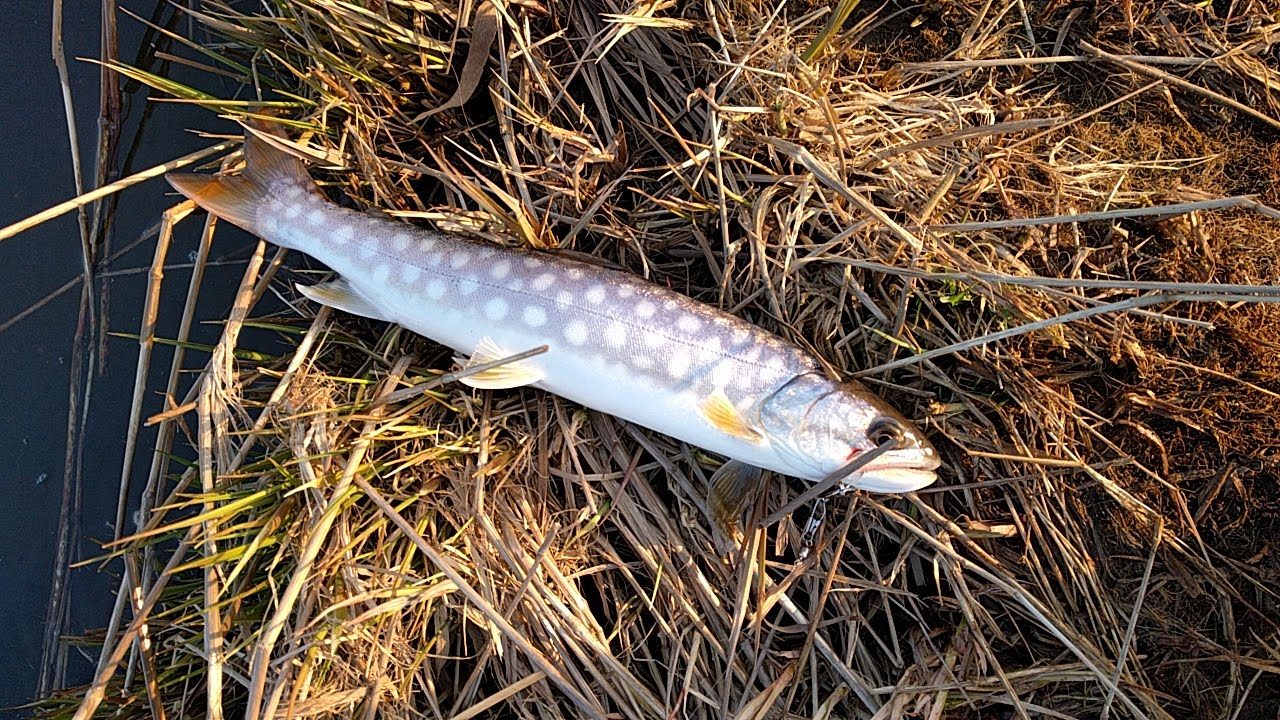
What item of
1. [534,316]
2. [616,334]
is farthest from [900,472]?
[534,316]

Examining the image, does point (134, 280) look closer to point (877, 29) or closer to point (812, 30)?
point (812, 30)

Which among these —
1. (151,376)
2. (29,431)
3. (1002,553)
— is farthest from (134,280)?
(1002,553)

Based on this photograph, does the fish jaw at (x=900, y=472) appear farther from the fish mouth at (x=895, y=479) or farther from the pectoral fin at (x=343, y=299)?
the pectoral fin at (x=343, y=299)

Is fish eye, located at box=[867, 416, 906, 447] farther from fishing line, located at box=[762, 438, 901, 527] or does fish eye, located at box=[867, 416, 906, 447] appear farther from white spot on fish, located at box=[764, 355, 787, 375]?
white spot on fish, located at box=[764, 355, 787, 375]

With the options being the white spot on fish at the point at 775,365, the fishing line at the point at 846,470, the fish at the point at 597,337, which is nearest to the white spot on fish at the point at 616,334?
the fish at the point at 597,337

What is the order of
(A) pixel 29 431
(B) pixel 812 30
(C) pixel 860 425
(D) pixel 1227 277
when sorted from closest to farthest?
(C) pixel 860 425
(D) pixel 1227 277
(B) pixel 812 30
(A) pixel 29 431
